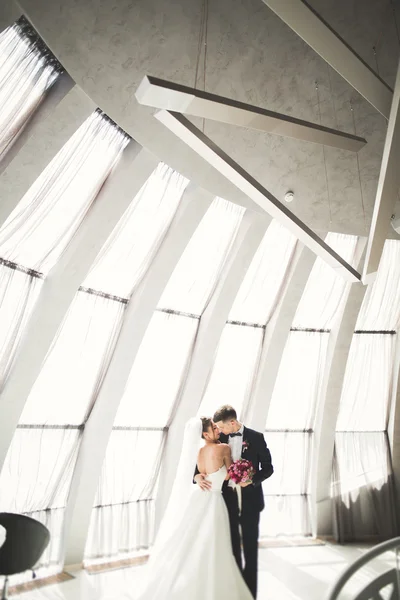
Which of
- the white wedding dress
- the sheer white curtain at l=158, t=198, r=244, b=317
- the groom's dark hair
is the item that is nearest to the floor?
the white wedding dress

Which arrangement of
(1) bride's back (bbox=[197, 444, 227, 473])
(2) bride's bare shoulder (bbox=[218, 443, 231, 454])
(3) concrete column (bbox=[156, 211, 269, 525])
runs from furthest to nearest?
(3) concrete column (bbox=[156, 211, 269, 525]) → (2) bride's bare shoulder (bbox=[218, 443, 231, 454]) → (1) bride's back (bbox=[197, 444, 227, 473])

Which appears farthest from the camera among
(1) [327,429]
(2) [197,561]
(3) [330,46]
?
(1) [327,429]

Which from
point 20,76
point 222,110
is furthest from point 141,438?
point 222,110

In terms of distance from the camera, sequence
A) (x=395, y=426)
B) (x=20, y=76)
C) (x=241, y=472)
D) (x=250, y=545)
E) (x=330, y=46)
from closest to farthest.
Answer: (x=330, y=46) < (x=20, y=76) < (x=241, y=472) < (x=250, y=545) < (x=395, y=426)

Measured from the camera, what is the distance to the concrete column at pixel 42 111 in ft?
15.5

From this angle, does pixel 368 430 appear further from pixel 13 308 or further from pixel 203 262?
pixel 13 308

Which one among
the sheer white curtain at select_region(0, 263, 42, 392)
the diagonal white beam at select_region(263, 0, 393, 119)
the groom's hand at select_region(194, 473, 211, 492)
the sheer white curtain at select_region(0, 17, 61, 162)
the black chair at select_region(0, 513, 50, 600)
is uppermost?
the sheer white curtain at select_region(0, 17, 61, 162)

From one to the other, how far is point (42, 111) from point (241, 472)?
15.2ft

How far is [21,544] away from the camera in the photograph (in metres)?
4.42

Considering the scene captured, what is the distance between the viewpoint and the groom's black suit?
4.81 metres

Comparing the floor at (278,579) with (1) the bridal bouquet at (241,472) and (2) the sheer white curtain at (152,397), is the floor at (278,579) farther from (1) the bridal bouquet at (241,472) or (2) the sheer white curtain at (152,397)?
(1) the bridal bouquet at (241,472)

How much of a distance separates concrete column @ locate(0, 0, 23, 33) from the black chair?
4.79m

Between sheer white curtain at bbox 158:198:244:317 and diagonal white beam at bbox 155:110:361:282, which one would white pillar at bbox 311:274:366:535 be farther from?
diagonal white beam at bbox 155:110:361:282

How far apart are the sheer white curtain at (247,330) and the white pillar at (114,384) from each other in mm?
2236
